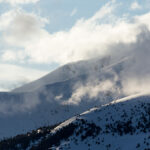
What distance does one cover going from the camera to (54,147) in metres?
192

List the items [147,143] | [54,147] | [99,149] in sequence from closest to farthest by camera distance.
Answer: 1. [147,143]
2. [99,149]
3. [54,147]

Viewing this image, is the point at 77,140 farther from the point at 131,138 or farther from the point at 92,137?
the point at 131,138

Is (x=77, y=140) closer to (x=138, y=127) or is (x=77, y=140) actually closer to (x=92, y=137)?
(x=92, y=137)

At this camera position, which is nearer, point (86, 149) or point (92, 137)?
point (86, 149)

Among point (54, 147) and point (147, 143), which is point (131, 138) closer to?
point (147, 143)

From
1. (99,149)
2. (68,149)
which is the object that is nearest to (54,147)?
(68,149)

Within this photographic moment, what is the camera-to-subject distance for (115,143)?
175 metres

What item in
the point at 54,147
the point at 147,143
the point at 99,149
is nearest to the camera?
the point at 147,143

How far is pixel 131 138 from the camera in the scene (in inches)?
6875

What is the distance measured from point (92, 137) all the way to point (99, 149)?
20.4 meters

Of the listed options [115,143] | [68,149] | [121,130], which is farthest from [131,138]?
[68,149]

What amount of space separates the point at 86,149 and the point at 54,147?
23.2 meters

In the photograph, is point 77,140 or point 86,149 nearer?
point 86,149

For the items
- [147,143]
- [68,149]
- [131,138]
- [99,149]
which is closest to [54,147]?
[68,149]
